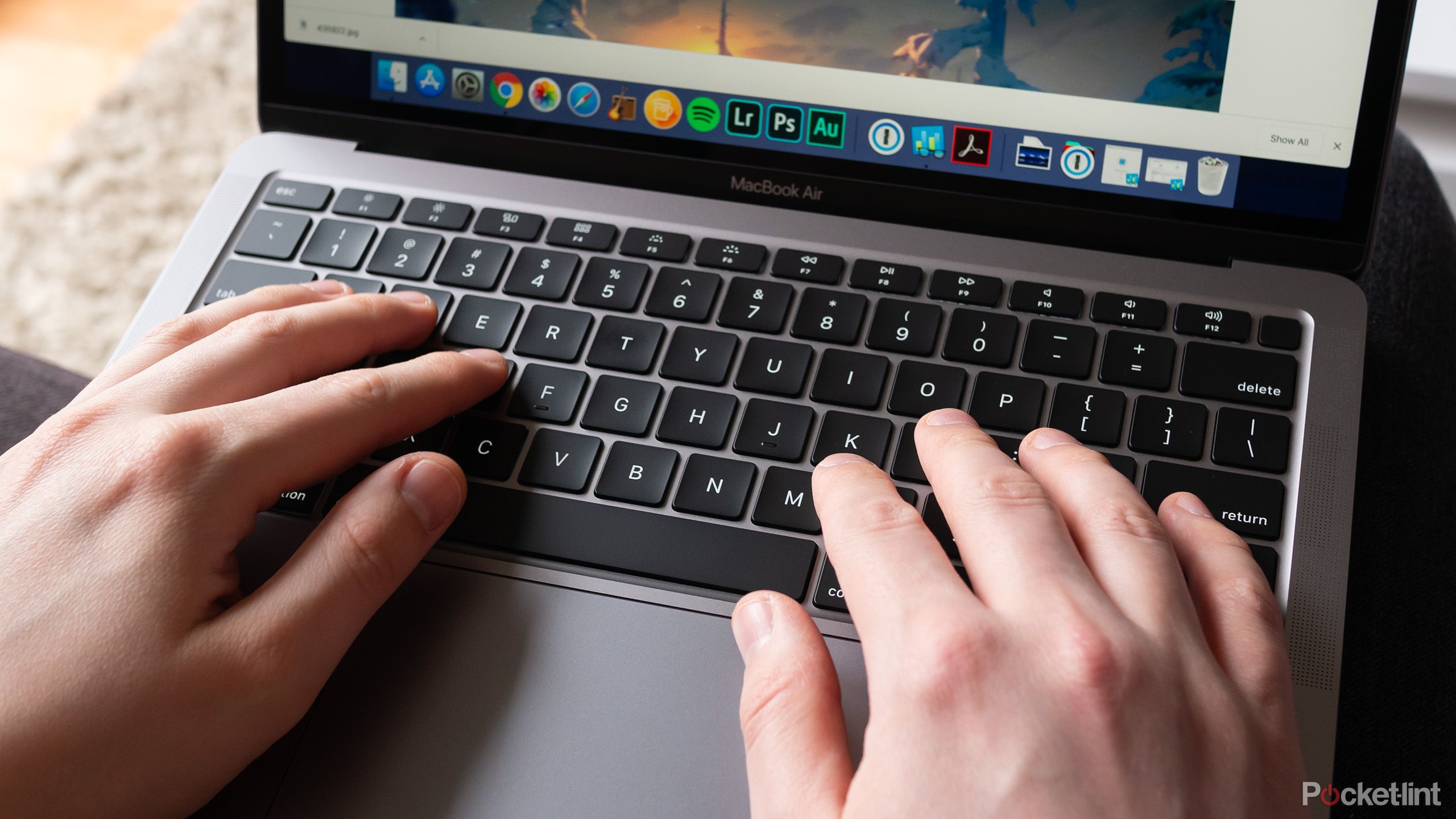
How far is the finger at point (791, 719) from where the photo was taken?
15.0 inches

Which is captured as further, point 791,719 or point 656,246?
point 656,246

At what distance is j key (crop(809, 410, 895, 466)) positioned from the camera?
0.53 metres

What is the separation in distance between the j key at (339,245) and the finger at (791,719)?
0.37 meters

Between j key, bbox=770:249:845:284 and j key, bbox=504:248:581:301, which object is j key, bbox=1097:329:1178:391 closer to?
j key, bbox=770:249:845:284

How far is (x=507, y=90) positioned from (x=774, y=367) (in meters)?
0.27

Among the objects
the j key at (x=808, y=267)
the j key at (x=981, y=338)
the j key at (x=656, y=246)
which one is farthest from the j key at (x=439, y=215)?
the j key at (x=981, y=338)

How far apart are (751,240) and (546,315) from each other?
0.14m

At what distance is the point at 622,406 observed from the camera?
0.55m

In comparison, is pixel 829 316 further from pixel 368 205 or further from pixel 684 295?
pixel 368 205

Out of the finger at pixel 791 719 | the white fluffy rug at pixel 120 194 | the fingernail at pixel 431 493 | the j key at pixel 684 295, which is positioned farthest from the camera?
the white fluffy rug at pixel 120 194

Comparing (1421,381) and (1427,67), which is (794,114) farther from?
(1427,67)

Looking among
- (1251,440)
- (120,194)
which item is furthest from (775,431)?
(120,194)

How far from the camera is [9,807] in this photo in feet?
1.24

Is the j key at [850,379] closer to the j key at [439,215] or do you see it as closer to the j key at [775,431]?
the j key at [775,431]
